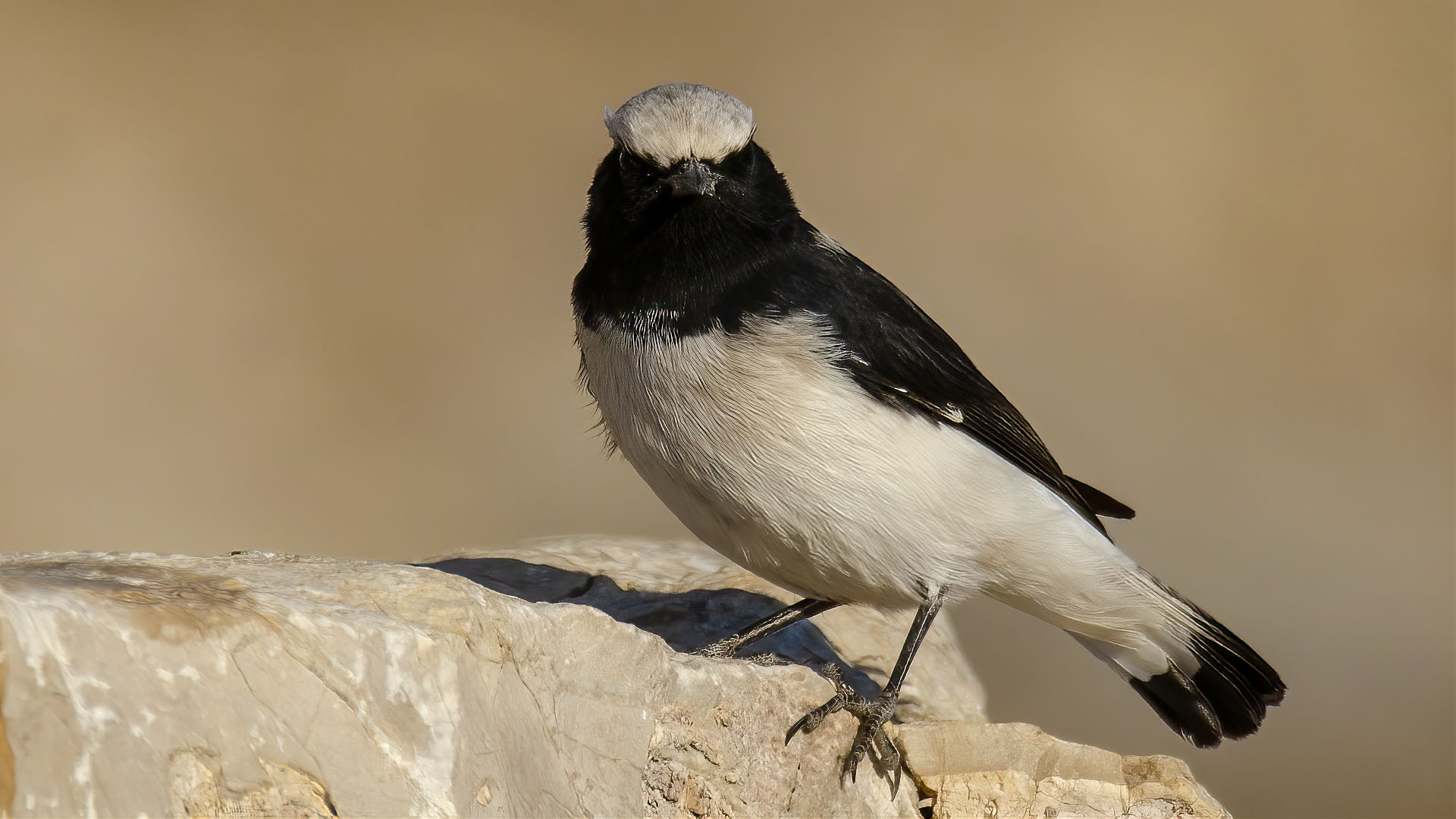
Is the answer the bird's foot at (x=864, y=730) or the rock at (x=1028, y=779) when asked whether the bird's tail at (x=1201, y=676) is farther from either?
the bird's foot at (x=864, y=730)

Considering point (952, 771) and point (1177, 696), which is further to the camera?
point (1177, 696)

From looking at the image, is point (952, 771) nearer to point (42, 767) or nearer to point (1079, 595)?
point (1079, 595)

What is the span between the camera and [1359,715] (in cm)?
1101

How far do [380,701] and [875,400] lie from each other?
256cm

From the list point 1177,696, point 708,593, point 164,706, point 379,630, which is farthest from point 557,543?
point 164,706

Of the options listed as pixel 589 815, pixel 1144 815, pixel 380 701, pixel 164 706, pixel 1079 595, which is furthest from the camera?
pixel 1079 595

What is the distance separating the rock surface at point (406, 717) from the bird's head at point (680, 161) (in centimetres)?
183

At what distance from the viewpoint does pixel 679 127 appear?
5430mm

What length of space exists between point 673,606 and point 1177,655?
2469 mm

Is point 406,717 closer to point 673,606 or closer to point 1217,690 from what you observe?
point 673,606

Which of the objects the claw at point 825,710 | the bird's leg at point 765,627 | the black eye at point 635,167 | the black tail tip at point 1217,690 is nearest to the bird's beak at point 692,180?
the black eye at point 635,167

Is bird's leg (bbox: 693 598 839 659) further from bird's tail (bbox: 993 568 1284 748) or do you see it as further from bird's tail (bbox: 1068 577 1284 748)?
bird's tail (bbox: 1068 577 1284 748)

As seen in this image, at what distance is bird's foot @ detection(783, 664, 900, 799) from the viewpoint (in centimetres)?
510

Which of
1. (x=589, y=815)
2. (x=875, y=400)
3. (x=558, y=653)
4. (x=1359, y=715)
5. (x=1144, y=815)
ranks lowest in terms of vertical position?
(x=1359, y=715)
